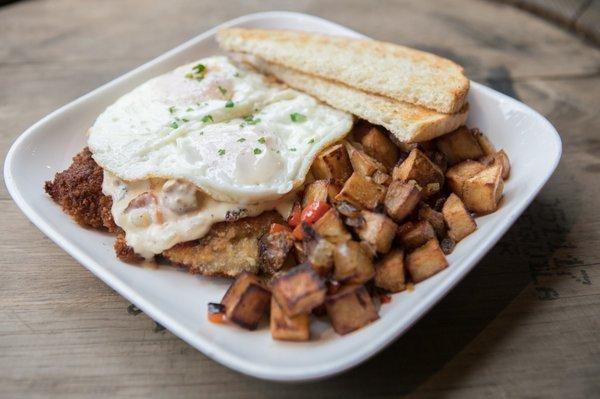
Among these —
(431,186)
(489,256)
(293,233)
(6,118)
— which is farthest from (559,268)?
(6,118)

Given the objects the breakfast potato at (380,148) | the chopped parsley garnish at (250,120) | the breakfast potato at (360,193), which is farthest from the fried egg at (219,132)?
the breakfast potato at (360,193)

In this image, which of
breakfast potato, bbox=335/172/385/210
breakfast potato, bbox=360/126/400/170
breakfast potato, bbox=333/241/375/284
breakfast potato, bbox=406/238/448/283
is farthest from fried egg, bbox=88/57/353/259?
breakfast potato, bbox=406/238/448/283

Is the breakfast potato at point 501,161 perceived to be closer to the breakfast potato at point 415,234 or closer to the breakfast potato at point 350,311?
the breakfast potato at point 415,234

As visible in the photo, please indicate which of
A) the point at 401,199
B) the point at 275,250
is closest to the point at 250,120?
the point at 275,250

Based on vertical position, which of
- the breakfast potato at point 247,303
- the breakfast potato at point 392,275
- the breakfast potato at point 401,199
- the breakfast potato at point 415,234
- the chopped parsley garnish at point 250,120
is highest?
the breakfast potato at point 401,199

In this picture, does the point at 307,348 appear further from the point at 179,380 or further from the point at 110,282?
the point at 110,282

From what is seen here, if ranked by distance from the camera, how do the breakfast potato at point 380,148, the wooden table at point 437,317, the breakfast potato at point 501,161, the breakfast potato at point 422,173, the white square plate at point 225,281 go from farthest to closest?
the breakfast potato at point 380,148
the breakfast potato at point 501,161
the breakfast potato at point 422,173
the wooden table at point 437,317
the white square plate at point 225,281
